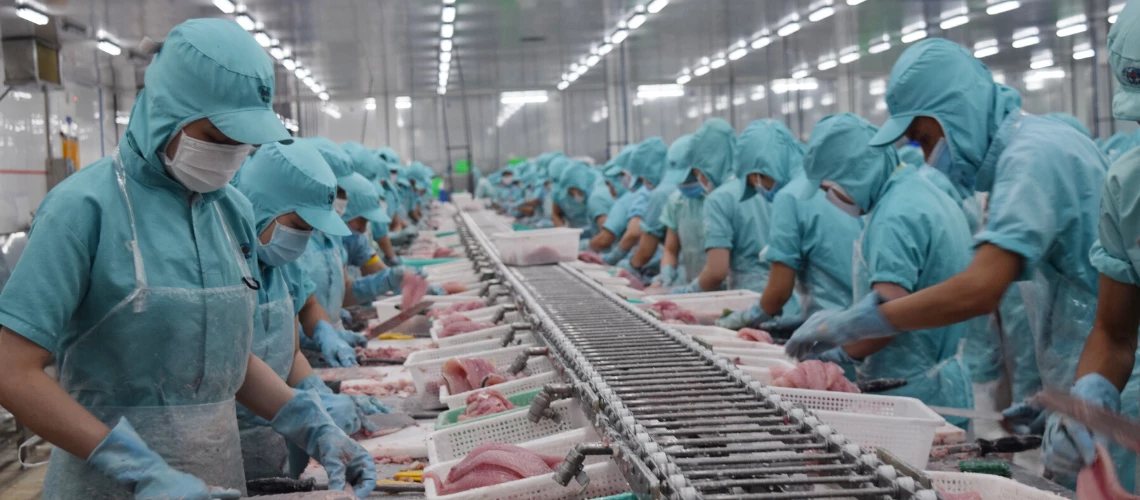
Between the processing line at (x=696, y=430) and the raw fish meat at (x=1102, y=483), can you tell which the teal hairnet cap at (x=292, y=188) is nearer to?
the processing line at (x=696, y=430)

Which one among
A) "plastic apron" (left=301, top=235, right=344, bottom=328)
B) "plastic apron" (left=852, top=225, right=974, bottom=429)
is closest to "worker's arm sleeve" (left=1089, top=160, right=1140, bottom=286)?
"plastic apron" (left=852, top=225, right=974, bottom=429)

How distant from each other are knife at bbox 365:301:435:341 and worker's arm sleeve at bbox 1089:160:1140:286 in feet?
13.0

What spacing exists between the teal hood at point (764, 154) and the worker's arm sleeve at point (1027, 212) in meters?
2.67

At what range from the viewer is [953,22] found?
1661cm

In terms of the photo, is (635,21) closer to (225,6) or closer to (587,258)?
(225,6)

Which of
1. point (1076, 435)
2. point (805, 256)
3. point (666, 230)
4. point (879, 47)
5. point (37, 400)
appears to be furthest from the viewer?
point (879, 47)

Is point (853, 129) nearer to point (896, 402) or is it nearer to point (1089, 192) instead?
point (1089, 192)

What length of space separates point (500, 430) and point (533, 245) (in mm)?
4325

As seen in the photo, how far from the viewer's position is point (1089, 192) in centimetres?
324

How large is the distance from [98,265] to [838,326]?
8.12 feet

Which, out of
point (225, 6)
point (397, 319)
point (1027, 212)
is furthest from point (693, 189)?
point (225, 6)

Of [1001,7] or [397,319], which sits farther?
[1001,7]

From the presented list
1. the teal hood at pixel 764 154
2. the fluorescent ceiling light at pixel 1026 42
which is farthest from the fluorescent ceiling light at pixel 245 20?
the fluorescent ceiling light at pixel 1026 42

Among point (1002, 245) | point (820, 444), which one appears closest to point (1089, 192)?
point (1002, 245)
